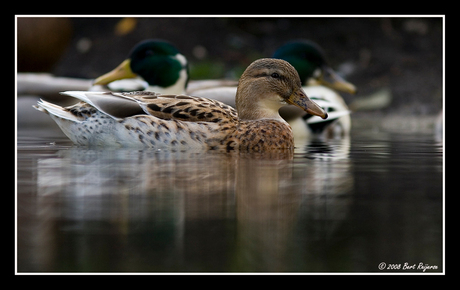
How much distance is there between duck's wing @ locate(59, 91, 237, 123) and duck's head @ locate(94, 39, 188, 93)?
2.66m

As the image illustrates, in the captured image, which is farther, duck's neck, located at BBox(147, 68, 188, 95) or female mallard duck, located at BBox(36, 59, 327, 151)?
duck's neck, located at BBox(147, 68, 188, 95)

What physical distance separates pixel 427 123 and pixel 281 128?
5761 millimetres

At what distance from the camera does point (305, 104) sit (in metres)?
6.28

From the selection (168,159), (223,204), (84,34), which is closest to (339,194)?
(223,204)

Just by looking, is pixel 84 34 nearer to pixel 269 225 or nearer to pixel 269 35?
pixel 269 35

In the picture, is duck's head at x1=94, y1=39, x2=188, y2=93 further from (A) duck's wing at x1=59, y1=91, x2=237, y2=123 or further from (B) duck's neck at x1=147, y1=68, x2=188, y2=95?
(A) duck's wing at x1=59, y1=91, x2=237, y2=123

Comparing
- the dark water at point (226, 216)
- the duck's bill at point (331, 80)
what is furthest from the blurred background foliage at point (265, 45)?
the dark water at point (226, 216)

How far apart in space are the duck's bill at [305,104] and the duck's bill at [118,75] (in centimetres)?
330

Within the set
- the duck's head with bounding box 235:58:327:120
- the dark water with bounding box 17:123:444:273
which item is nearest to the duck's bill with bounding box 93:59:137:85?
the duck's head with bounding box 235:58:327:120

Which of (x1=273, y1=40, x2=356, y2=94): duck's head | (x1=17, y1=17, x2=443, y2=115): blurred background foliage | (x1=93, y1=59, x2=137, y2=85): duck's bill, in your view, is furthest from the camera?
(x1=17, y1=17, x2=443, y2=115): blurred background foliage

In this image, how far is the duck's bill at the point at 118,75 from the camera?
8812mm

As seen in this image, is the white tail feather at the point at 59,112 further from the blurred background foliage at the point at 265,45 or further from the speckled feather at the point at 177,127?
the blurred background foliage at the point at 265,45

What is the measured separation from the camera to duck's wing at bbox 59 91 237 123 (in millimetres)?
6012

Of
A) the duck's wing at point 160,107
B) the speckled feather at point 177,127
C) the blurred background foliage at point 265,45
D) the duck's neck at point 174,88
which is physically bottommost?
the speckled feather at point 177,127
